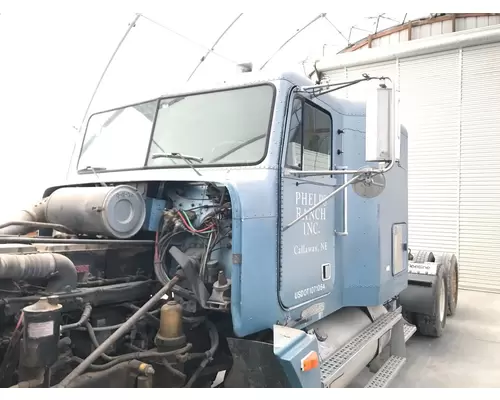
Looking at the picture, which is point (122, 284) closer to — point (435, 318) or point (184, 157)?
point (184, 157)

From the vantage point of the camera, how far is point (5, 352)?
2174 millimetres

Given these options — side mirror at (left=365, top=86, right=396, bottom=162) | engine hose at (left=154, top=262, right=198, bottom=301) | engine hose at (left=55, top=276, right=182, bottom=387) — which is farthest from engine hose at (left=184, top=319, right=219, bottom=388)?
side mirror at (left=365, top=86, right=396, bottom=162)

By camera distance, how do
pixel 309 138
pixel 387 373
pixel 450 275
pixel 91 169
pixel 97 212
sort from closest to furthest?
pixel 97 212, pixel 309 138, pixel 91 169, pixel 387 373, pixel 450 275

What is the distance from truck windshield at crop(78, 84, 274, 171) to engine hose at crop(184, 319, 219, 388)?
Result: 1117mm

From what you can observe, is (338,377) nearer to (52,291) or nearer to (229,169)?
(229,169)

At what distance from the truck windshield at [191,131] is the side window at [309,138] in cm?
23

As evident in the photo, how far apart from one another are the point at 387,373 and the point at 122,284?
8.18 ft

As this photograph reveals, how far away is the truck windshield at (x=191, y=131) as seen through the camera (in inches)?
117

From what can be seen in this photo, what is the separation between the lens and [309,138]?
326 cm

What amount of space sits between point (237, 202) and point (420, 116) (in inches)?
309

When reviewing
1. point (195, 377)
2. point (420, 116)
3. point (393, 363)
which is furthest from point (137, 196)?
point (420, 116)

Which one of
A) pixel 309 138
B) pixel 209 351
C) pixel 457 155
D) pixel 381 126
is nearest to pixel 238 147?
pixel 309 138

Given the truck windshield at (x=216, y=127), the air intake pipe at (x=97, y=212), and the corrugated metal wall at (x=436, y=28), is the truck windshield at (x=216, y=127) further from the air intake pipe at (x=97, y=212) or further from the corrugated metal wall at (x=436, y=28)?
the corrugated metal wall at (x=436, y=28)

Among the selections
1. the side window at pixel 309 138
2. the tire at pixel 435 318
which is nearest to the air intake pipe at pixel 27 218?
the side window at pixel 309 138
